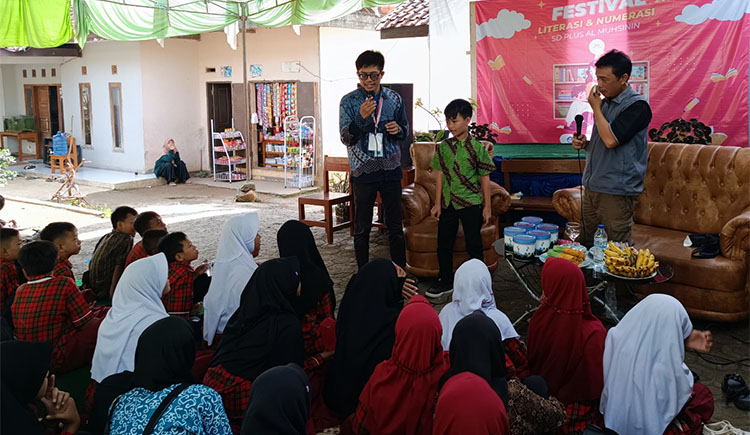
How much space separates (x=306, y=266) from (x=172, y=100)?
440 inches

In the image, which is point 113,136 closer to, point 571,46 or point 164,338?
point 571,46

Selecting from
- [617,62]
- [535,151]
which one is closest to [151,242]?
[617,62]

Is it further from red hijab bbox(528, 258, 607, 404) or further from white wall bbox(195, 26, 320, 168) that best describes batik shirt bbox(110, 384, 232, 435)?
white wall bbox(195, 26, 320, 168)

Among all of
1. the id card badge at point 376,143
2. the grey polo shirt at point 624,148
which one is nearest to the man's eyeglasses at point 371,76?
the id card badge at point 376,143

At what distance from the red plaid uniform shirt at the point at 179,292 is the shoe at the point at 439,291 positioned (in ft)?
6.85

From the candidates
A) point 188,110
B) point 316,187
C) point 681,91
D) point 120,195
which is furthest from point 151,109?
point 681,91

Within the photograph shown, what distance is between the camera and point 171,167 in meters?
13.4

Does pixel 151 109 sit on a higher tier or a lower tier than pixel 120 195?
higher

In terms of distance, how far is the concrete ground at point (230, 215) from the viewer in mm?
4152

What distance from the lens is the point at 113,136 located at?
14648 millimetres

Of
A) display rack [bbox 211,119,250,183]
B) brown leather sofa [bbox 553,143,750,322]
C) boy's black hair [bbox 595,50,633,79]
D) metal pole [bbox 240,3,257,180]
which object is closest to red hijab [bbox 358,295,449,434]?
boy's black hair [bbox 595,50,633,79]

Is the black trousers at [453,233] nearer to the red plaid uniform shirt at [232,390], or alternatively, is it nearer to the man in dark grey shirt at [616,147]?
the man in dark grey shirt at [616,147]

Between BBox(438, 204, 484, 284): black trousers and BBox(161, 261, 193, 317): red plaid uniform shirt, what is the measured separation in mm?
2193

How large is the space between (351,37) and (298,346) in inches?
380
